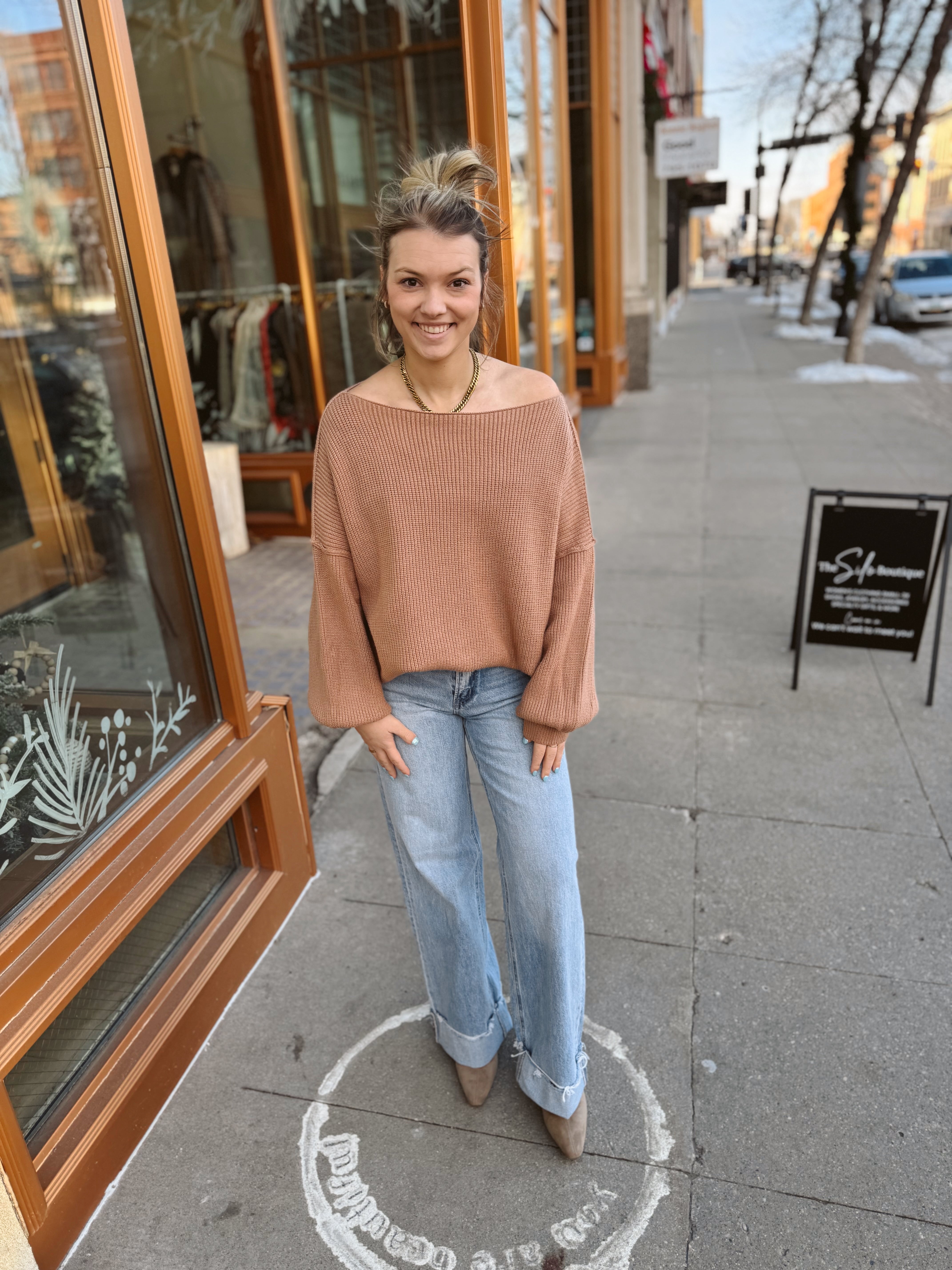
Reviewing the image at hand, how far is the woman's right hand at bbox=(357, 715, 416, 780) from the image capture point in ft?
6.38

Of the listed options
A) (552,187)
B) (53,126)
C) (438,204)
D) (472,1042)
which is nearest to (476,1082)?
(472,1042)

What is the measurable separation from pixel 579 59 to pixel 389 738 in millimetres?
11818

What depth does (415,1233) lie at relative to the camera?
6.58 ft

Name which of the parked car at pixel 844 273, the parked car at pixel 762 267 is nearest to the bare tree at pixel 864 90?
the parked car at pixel 844 273

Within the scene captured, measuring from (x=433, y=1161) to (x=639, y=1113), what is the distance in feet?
1.74

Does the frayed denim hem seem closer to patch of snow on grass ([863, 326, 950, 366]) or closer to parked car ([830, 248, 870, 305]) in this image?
parked car ([830, 248, 870, 305])

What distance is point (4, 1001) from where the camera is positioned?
179 cm

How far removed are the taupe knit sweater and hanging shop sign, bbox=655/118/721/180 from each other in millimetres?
13756

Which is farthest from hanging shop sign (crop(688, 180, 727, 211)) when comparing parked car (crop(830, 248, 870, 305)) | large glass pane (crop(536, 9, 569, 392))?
large glass pane (crop(536, 9, 569, 392))

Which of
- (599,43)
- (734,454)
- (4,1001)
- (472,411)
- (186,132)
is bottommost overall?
(734,454)

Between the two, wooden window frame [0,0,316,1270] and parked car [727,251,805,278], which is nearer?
wooden window frame [0,0,316,1270]

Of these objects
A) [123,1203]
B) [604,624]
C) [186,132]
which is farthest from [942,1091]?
[186,132]

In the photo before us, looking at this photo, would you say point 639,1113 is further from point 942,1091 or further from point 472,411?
point 472,411

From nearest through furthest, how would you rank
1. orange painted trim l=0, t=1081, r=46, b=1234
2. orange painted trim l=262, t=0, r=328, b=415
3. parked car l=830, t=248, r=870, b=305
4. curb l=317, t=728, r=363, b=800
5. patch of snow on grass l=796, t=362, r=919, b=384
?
orange painted trim l=0, t=1081, r=46, b=1234 < curb l=317, t=728, r=363, b=800 < orange painted trim l=262, t=0, r=328, b=415 < patch of snow on grass l=796, t=362, r=919, b=384 < parked car l=830, t=248, r=870, b=305
